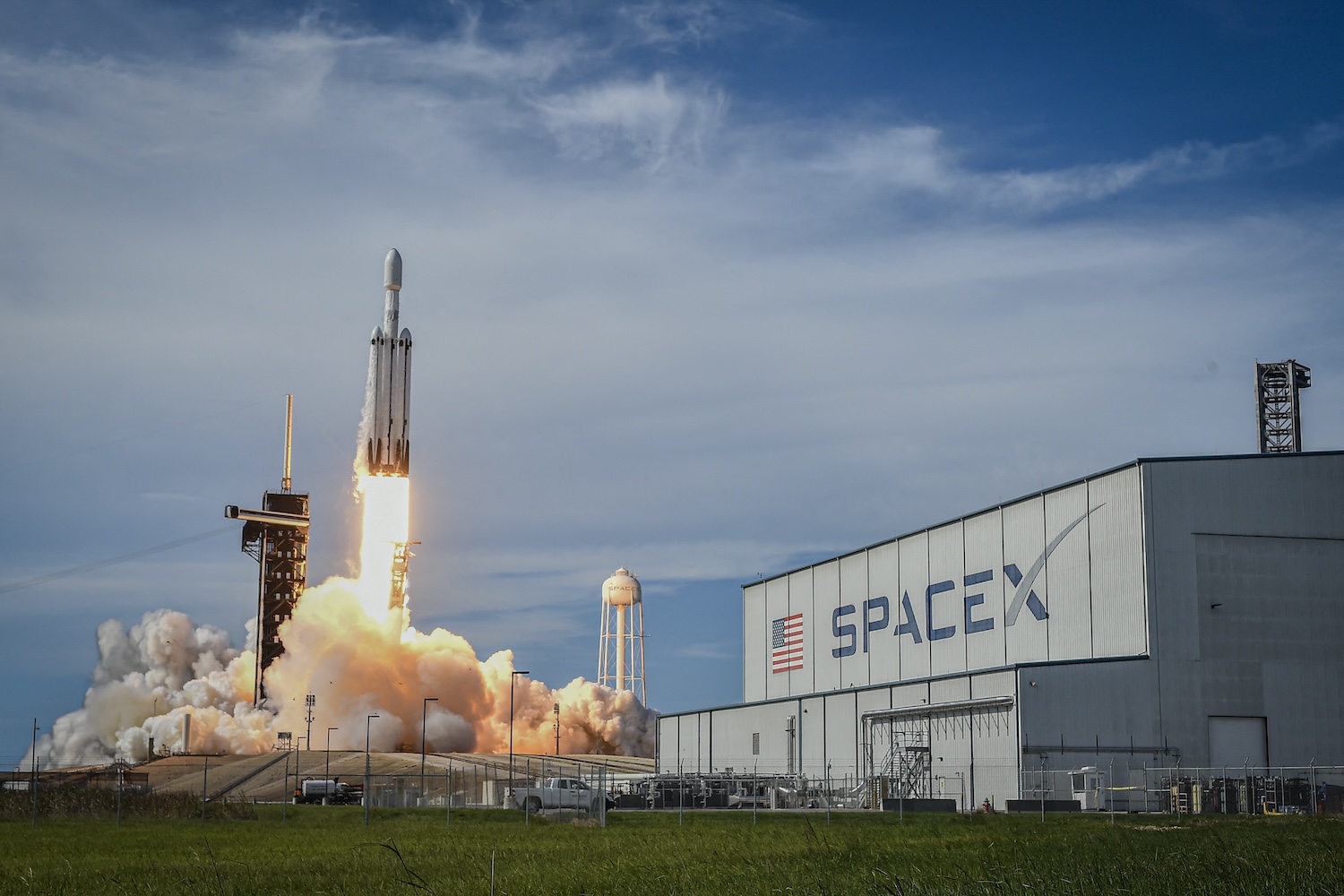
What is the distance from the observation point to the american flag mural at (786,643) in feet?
268

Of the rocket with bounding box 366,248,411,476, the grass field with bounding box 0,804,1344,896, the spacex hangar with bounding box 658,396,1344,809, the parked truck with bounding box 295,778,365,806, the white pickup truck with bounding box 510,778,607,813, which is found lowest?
the parked truck with bounding box 295,778,365,806

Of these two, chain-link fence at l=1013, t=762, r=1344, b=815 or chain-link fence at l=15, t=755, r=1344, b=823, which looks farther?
chain-link fence at l=1013, t=762, r=1344, b=815

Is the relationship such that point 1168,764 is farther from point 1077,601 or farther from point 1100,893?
point 1100,893

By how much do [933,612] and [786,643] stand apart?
16.1 m

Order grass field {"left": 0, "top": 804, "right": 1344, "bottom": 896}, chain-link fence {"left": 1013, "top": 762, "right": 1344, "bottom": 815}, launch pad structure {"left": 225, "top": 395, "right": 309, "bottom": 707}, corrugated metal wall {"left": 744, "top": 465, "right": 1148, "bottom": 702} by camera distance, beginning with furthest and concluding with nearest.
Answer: launch pad structure {"left": 225, "top": 395, "right": 309, "bottom": 707} < corrugated metal wall {"left": 744, "top": 465, "right": 1148, "bottom": 702} < chain-link fence {"left": 1013, "top": 762, "right": 1344, "bottom": 815} < grass field {"left": 0, "top": 804, "right": 1344, "bottom": 896}

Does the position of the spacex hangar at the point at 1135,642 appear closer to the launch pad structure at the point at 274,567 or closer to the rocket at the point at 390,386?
the rocket at the point at 390,386

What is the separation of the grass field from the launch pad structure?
77810 mm

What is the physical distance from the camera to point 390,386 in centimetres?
8869

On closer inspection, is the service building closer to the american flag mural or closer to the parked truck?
the american flag mural

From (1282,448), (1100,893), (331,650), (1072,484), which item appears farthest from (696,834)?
(331,650)

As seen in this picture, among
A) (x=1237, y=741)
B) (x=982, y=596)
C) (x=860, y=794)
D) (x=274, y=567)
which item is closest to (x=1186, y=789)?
(x=1237, y=741)

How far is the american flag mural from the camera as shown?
81.8 m

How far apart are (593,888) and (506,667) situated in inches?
3753

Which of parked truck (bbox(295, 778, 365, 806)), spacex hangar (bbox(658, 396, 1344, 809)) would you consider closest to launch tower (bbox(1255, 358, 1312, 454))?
spacex hangar (bbox(658, 396, 1344, 809))
